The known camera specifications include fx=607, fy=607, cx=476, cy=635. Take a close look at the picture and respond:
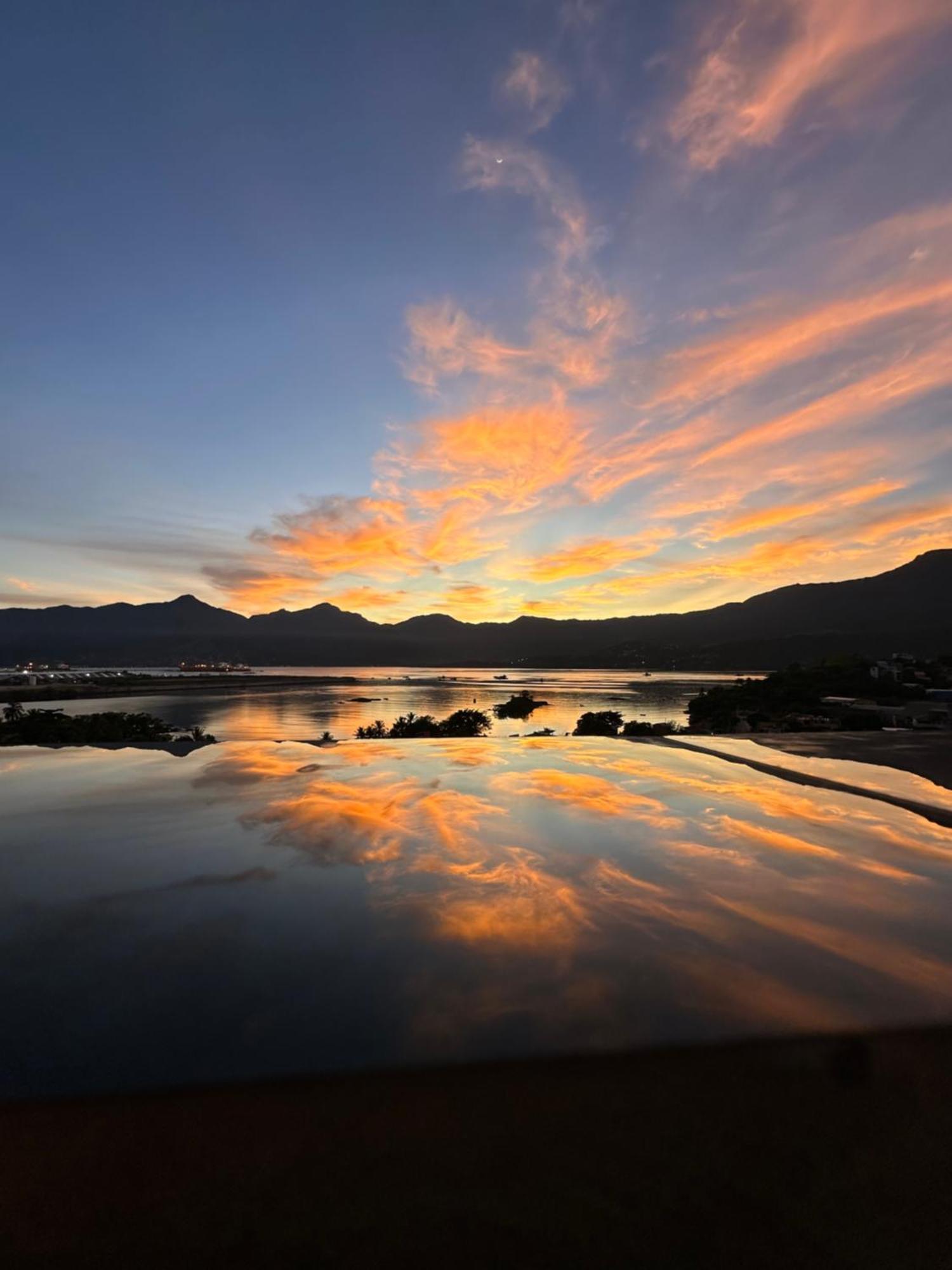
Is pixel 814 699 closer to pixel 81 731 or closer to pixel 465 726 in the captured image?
pixel 465 726

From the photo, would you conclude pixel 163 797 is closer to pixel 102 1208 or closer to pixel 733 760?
pixel 102 1208

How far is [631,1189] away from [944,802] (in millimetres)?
5529

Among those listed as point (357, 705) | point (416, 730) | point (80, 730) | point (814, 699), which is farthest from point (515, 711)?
point (80, 730)

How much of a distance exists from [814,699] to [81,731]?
68.1ft

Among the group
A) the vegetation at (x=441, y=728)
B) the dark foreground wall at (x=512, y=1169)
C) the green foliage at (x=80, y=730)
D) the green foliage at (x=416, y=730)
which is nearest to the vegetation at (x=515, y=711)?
the vegetation at (x=441, y=728)

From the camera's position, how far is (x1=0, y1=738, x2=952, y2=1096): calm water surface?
2076 mm

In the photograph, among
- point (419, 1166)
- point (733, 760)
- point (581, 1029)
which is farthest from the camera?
point (733, 760)

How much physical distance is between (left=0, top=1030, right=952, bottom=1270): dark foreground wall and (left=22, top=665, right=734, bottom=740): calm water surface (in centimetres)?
1455

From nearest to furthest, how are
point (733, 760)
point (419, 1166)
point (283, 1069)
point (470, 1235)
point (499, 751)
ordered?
point (470, 1235), point (419, 1166), point (283, 1069), point (733, 760), point (499, 751)

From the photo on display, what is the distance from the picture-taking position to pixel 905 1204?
152 centimetres

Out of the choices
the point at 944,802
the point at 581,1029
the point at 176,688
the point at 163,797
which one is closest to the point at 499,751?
the point at 163,797

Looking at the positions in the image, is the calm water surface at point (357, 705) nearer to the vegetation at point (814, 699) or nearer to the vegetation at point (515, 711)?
the vegetation at point (515, 711)

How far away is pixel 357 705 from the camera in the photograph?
4338 centimetres

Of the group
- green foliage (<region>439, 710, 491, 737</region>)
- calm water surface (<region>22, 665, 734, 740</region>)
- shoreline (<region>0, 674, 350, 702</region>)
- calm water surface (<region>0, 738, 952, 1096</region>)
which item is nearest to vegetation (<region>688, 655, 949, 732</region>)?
calm water surface (<region>22, 665, 734, 740</region>)
